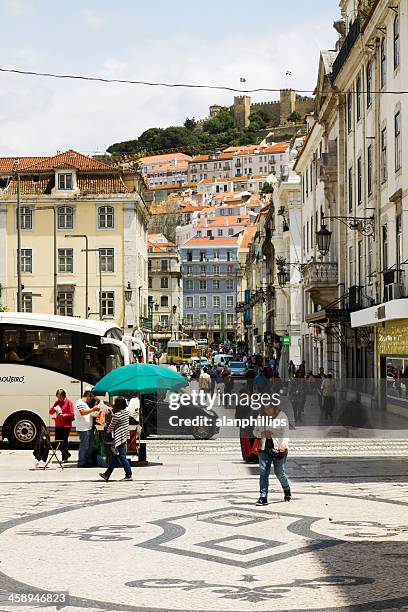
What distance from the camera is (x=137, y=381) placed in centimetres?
2322

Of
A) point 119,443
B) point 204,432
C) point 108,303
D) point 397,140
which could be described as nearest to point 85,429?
point 119,443

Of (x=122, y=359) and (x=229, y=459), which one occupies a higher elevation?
(x=122, y=359)

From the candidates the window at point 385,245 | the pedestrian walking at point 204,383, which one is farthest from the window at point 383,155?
the pedestrian walking at point 204,383

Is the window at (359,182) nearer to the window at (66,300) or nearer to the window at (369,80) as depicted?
the window at (369,80)

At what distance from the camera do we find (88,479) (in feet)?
67.1

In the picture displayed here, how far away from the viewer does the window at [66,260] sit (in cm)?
7562

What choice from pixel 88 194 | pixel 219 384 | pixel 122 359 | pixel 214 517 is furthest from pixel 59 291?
pixel 214 517

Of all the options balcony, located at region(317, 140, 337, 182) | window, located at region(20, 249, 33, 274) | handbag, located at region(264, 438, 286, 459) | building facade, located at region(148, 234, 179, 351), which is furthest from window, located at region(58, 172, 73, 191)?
handbag, located at region(264, 438, 286, 459)

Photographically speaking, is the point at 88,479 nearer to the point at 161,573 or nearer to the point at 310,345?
the point at 161,573

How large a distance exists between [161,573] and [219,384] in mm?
26462

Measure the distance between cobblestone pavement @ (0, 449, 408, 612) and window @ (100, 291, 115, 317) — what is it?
5356 cm

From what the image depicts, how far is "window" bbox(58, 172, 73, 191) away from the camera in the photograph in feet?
250

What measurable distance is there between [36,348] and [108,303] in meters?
46.9

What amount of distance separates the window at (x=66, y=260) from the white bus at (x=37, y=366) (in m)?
47.4
